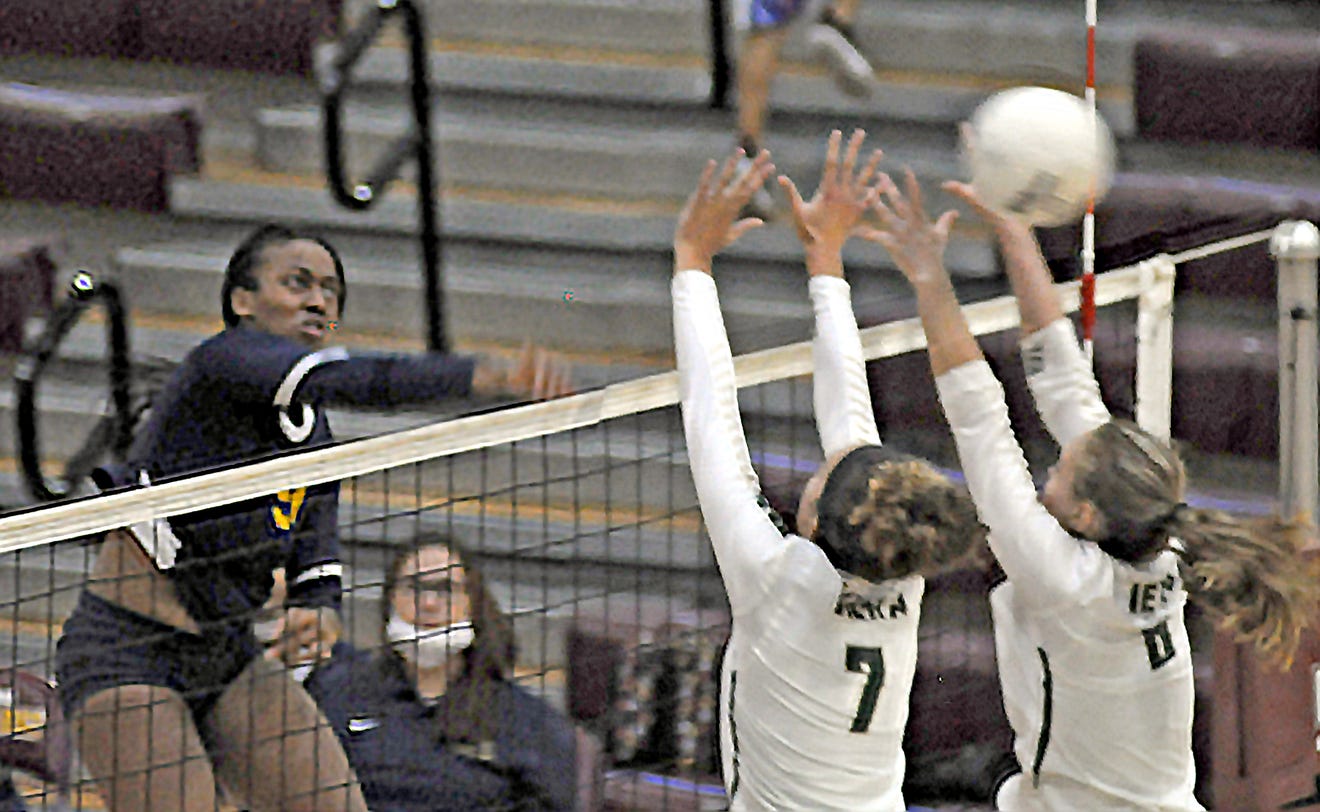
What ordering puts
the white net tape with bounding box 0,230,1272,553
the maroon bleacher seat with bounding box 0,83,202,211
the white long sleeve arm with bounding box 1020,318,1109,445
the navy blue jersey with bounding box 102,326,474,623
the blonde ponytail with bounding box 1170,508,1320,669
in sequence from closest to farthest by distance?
1. the blonde ponytail with bounding box 1170,508,1320,669
2. the white long sleeve arm with bounding box 1020,318,1109,445
3. the white net tape with bounding box 0,230,1272,553
4. the navy blue jersey with bounding box 102,326,474,623
5. the maroon bleacher seat with bounding box 0,83,202,211

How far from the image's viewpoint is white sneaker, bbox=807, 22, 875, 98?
21.9ft

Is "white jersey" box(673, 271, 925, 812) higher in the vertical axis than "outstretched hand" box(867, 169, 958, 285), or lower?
lower

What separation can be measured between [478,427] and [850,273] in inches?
97.2

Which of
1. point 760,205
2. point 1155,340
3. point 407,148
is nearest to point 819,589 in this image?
point 1155,340

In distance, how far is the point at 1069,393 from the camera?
392 cm

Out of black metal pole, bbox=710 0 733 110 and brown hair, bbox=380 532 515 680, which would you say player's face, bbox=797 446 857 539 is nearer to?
brown hair, bbox=380 532 515 680

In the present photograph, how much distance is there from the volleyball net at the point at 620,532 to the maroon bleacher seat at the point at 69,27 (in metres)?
1.98

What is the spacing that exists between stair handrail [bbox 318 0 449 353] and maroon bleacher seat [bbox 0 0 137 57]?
175 centimetres

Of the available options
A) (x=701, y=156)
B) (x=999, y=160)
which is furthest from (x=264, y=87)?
(x=999, y=160)

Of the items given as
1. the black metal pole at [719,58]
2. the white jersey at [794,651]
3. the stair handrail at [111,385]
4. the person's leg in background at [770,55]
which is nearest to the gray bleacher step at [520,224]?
the person's leg in background at [770,55]

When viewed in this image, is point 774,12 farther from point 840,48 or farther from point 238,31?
point 238,31

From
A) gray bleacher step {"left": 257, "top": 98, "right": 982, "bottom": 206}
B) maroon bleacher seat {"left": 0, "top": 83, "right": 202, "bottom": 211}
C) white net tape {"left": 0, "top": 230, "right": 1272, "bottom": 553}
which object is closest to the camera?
white net tape {"left": 0, "top": 230, "right": 1272, "bottom": 553}

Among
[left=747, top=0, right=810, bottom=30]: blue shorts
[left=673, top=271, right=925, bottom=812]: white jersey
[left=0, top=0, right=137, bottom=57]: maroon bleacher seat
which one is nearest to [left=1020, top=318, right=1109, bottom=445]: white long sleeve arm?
[left=673, top=271, right=925, bottom=812]: white jersey

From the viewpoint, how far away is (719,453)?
355 centimetres
